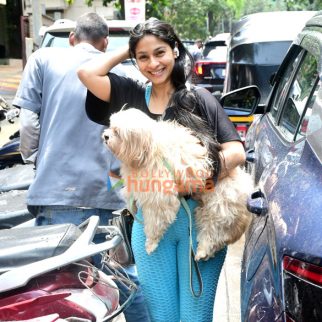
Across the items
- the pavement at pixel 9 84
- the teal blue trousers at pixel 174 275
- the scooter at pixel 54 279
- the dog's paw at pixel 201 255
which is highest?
the scooter at pixel 54 279

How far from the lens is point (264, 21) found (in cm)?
719

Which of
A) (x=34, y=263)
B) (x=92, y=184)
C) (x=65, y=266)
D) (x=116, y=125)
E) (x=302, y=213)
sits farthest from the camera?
(x=92, y=184)

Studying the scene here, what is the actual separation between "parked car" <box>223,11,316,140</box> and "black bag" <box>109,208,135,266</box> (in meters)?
4.43

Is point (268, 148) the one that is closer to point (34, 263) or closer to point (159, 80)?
Answer: point (159, 80)

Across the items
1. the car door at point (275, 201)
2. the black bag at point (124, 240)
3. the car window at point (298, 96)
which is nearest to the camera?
the car door at point (275, 201)

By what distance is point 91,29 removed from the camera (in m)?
3.13

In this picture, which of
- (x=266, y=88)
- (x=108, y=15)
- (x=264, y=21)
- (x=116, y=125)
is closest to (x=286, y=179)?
(x=116, y=125)

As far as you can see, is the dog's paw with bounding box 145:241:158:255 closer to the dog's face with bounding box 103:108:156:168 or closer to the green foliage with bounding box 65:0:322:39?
the dog's face with bounding box 103:108:156:168

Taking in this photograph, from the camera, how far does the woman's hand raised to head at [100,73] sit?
8.16ft

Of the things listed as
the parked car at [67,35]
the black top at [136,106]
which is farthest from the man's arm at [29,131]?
the parked car at [67,35]

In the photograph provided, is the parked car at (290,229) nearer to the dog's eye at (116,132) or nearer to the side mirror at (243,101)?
the dog's eye at (116,132)

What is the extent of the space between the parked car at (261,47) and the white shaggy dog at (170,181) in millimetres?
4522

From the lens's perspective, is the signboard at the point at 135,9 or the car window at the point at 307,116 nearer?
the car window at the point at 307,116

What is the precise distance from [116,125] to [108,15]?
26.3 metres
